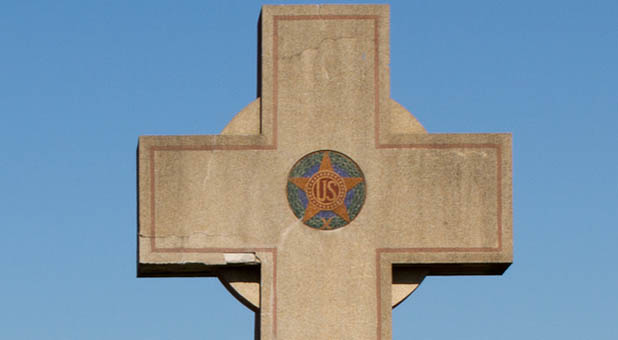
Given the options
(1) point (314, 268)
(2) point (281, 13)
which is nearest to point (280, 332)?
(1) point (314, 268)

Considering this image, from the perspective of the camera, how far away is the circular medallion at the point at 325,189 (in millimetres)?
38562

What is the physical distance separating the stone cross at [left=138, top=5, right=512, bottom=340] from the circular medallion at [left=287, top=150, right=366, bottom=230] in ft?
0.04

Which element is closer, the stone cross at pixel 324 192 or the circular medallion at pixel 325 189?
the stone cross at pixel 324 192

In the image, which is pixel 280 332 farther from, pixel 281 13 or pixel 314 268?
pixel 281 13

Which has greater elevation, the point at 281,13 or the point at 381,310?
the point at 281,13

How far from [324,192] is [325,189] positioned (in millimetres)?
47

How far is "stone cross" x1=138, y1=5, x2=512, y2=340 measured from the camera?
126 ft

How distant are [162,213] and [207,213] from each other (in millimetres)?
494

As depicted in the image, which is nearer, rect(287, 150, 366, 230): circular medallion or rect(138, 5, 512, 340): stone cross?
rect(138, 5, 512, 340): stone cross

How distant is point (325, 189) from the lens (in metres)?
38.7

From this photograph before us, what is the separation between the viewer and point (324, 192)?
38656 millimetres

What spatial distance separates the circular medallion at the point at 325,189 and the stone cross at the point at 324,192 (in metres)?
0.01

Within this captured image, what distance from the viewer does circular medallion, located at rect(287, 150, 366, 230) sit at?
127 ft

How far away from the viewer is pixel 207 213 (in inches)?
1519
